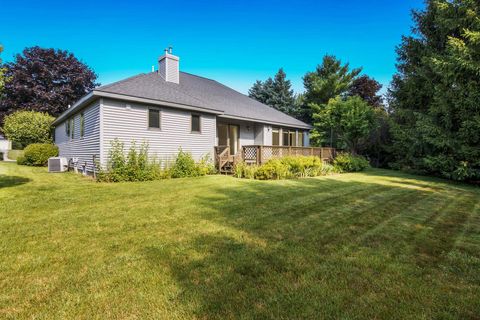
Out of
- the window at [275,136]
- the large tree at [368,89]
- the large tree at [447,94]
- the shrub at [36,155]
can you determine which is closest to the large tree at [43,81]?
the shrub at [36,155]

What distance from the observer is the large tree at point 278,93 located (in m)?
32.1

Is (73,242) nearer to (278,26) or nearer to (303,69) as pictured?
(278,26)

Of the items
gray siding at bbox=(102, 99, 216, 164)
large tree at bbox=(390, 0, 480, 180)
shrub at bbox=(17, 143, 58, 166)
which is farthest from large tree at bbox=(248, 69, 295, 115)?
shrub at bbox=(17, 143, 58, 166)

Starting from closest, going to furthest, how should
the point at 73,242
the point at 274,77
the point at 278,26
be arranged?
the point at 73,242, the point at 278,26, the point at 274,77

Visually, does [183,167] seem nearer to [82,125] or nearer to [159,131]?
[159,131]

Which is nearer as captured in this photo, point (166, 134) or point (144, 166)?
point (144, 166)

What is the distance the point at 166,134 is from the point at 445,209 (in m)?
9.84

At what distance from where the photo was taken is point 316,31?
17797mm

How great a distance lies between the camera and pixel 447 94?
10383 mm

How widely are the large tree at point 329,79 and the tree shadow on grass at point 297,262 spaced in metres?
23.6

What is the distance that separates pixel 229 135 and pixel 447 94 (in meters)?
11.0

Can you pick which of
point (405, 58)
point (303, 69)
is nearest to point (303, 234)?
point (405, 58)

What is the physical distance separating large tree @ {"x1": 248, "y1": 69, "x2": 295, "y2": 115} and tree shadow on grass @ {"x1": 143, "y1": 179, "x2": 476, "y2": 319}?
2831cm


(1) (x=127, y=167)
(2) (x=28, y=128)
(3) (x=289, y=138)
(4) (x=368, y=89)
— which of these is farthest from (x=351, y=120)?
(2) (x=28, y=128)
